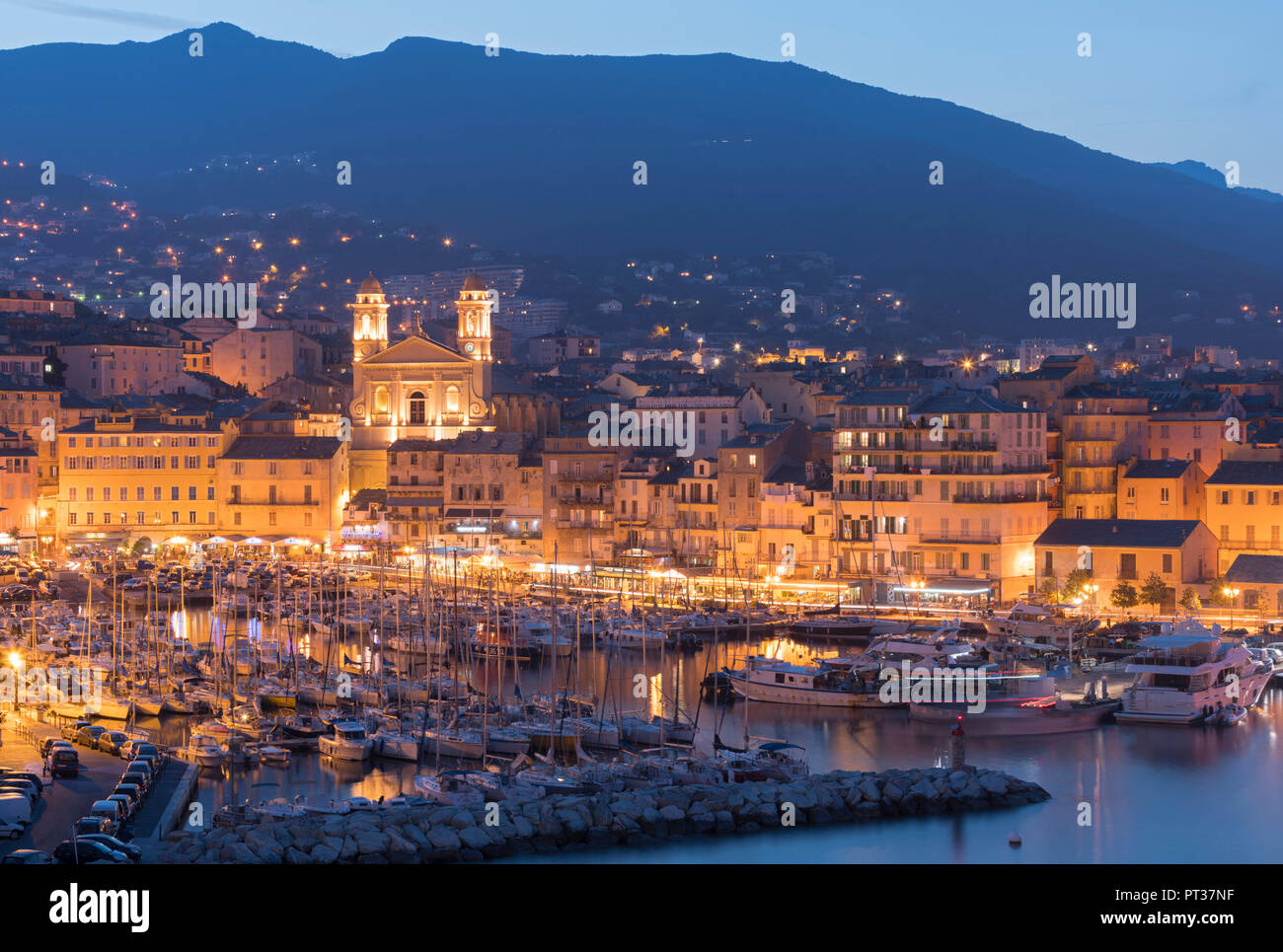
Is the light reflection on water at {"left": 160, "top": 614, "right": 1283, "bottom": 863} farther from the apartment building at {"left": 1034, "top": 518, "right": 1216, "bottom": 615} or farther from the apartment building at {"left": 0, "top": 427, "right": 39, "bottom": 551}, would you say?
the apartment building at {"left": 0, "top": 427, "right": 39, "bottom": 551}

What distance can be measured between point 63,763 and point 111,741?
307 centimetres

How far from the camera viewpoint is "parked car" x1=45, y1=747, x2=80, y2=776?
28.5 m

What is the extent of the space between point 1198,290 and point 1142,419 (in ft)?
377

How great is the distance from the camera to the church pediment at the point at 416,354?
2849 inches

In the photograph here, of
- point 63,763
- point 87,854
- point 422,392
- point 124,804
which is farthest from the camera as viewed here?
point 422,392

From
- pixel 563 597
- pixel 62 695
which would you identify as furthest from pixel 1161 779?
pixel 563 597

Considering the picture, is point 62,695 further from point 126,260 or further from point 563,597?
point 126,260

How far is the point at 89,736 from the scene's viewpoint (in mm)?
32156

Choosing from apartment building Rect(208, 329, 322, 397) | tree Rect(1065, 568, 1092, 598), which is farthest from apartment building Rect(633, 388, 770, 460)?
apartment building Rect(208, 329, 322, 397)

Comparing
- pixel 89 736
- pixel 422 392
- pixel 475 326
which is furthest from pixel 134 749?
pixel 475 326

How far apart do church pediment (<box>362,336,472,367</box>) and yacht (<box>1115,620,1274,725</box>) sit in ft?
129

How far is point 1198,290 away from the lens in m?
164

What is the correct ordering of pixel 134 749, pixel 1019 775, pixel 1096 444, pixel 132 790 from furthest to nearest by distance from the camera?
pixel 1096 444, pixel 134 749, pixel 1019 775, pixel 132 790

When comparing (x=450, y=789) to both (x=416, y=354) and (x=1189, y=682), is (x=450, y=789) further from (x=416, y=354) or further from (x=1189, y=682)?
(x=416, y=354)
